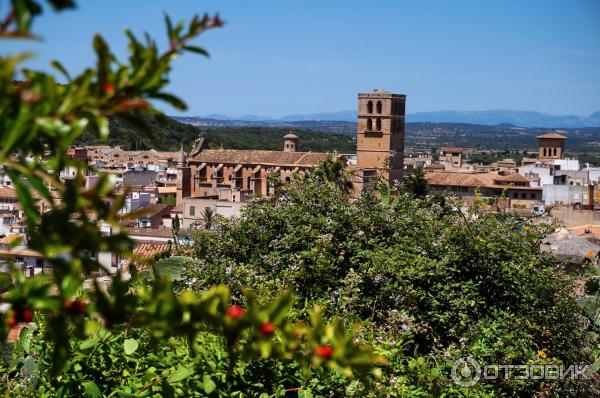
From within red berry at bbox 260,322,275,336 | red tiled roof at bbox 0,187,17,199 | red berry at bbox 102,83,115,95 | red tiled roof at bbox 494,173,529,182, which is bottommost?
red tiled roof at bbox 0,187,17,199

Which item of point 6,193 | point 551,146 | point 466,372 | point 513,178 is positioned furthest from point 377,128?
point 466,372

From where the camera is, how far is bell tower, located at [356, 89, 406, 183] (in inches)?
2178

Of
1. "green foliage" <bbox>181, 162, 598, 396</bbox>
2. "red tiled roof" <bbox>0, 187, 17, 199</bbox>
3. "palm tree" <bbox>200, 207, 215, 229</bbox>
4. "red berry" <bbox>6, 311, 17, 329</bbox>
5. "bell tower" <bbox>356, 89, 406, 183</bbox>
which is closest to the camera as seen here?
"red berry" <bbox>6, 311, 17, 329</bbox>

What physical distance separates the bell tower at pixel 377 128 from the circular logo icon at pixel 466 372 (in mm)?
49399

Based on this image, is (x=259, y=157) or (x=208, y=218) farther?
(x=259, y=157)

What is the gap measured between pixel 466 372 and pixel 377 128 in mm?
51287

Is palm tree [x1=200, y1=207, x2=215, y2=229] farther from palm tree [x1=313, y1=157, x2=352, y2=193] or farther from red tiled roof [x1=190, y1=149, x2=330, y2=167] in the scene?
red tiled roof [x1=190, y1=149, x2=330, y2=167]

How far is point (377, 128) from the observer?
56.0 m

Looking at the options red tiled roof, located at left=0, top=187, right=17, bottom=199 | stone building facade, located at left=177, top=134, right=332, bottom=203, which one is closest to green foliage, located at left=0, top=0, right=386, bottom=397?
red tiled roof, located at left=0, top=187, right=17, bottom=199

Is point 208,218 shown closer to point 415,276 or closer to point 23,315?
point 415,276

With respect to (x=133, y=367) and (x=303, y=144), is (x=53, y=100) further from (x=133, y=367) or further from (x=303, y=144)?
(x=303, y=144)

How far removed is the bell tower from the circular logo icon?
49.4 metres

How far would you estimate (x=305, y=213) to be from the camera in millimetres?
8211

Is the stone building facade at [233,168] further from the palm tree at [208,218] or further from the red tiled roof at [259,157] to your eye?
the palm tree at [208,218]
